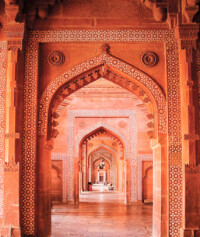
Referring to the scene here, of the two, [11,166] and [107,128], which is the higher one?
[107,128]

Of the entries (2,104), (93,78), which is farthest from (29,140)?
(93,78)

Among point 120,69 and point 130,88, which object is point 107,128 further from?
point 120,69

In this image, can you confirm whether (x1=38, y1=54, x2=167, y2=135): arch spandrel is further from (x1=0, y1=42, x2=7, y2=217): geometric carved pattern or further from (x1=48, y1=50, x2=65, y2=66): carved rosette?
(x1=0, y1=42, x2=7, y2=217): geometric carved pattern

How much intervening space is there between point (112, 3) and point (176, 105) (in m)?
2.18

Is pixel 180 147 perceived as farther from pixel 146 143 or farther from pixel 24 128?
pixel 146 143

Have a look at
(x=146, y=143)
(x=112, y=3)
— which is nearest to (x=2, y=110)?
(x=112, y=3)

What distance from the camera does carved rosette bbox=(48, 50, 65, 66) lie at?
6.30 m

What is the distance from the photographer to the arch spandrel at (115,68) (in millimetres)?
6102

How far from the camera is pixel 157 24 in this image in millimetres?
6262

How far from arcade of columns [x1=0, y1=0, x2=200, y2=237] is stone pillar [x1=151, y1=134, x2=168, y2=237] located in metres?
0.02

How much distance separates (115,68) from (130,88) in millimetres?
522

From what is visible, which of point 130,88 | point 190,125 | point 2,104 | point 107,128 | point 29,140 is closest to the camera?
point 190,125

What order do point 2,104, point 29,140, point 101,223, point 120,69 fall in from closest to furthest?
point 29,140 → point 2,104 → point 120,69 → point 101,223

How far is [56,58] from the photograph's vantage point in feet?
20.7
